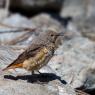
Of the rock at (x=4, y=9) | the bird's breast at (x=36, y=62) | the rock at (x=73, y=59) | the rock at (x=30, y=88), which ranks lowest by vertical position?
the rock at (x=4, y=9)

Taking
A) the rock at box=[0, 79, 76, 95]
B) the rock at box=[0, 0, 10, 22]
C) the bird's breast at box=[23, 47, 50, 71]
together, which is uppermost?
the bird's breast at box=[23, 47, 50, 71]

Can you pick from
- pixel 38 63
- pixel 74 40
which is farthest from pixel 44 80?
pixel 74 40

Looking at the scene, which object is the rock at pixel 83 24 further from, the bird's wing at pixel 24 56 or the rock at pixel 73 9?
the bird's wing at pixel 24 56

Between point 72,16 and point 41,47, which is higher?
point 41,47

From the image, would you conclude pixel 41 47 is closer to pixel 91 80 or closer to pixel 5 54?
pixel 5 54

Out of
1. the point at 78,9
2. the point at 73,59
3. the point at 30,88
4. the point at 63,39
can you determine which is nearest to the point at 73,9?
the point at 78,9

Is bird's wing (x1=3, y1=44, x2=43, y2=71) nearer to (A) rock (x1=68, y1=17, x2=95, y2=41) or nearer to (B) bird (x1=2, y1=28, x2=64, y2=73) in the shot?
(B) bird (x1=2, y1=28, x2=64, y2=73)

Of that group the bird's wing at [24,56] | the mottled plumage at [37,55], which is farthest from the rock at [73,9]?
the bird's wing at [24,56]

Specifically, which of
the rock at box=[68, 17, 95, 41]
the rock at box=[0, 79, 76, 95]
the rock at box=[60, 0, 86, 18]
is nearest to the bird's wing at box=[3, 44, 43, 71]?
the rock at box=[0, 79, 76, 95]
